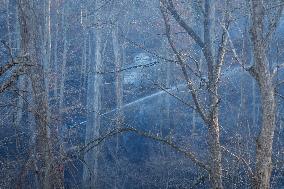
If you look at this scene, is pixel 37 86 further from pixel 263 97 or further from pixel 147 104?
pixel 147 104

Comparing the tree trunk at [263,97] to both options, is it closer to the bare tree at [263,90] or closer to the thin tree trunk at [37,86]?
the bare tree at [263,90]

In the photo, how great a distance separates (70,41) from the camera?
98.4 feet

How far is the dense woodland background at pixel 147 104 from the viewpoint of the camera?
23.7 feet

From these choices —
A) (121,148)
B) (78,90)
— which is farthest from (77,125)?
(78,90)

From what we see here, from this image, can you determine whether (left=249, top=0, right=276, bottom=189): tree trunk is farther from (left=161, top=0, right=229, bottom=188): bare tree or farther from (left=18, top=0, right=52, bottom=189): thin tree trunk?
(left=18, top=0, right=52, bottom=189): thin tree trunk

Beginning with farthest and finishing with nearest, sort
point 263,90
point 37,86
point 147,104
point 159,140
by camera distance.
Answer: point 147,104, point 37,86, point 159,140, point 263,90

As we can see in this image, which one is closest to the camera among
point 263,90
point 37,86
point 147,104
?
Result: point 263,90

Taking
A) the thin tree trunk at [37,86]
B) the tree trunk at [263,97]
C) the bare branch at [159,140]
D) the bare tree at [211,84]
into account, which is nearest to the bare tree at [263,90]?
the tree trunk at [263,97]

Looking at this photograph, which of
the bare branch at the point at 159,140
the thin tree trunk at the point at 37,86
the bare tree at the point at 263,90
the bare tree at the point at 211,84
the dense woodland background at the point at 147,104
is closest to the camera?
the bare tree at the point at 263,90

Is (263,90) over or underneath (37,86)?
over

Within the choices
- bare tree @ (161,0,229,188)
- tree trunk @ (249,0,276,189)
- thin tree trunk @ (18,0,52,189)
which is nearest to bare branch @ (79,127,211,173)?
bare tree @ (161,0,229,188)

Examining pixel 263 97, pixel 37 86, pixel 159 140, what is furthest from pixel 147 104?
pixel 263 97

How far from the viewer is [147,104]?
23.8 m

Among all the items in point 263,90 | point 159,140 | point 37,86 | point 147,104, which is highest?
point 263,90
